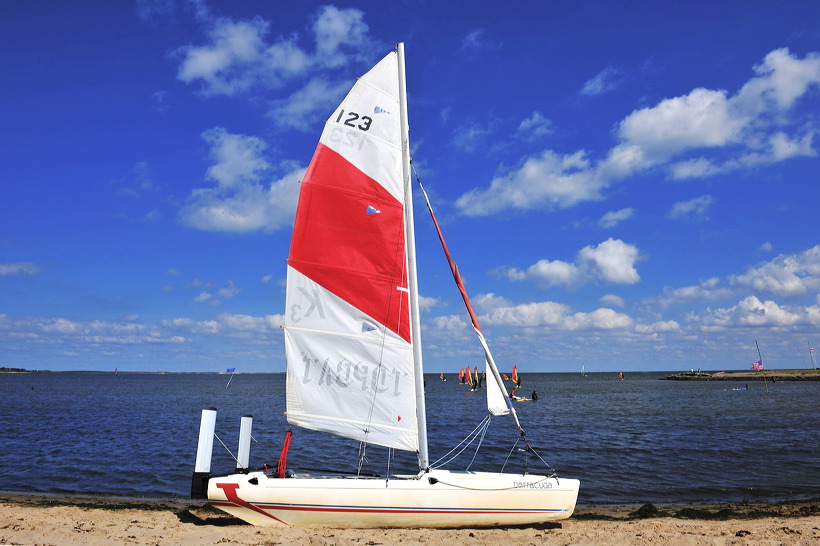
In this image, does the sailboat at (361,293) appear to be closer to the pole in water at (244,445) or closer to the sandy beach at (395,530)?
the pole in water at (244,445)

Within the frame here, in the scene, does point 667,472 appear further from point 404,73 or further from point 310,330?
point 404,73

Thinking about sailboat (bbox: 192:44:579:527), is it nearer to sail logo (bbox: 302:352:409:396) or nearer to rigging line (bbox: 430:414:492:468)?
sail logo (bbox: 302:352:409:396)

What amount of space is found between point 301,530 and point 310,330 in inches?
151

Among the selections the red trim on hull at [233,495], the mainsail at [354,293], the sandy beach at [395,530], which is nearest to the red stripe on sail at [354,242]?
the mainsail at [354,293]

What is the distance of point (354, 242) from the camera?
1090cm

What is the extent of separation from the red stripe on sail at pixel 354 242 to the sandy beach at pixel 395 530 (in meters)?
4.03

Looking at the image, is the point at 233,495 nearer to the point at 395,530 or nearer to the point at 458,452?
the point at 395,530

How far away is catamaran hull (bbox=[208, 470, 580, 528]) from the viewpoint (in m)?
9.84

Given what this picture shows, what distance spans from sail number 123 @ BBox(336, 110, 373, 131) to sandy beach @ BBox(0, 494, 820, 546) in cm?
810

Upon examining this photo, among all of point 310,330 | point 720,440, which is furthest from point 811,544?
point 720,440

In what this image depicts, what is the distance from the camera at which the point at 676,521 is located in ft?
38.5

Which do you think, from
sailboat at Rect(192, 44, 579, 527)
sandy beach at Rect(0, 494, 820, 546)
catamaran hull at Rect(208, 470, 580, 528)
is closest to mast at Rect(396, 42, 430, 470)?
sailboat at Rect(192, 44, 579, 527)

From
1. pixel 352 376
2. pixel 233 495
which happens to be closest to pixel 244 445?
pixel 233 495

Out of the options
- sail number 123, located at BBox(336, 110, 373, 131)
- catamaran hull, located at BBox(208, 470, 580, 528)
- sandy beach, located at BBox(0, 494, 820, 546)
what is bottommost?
sandy beach, located at BBox(0, 494, 820, 546)
